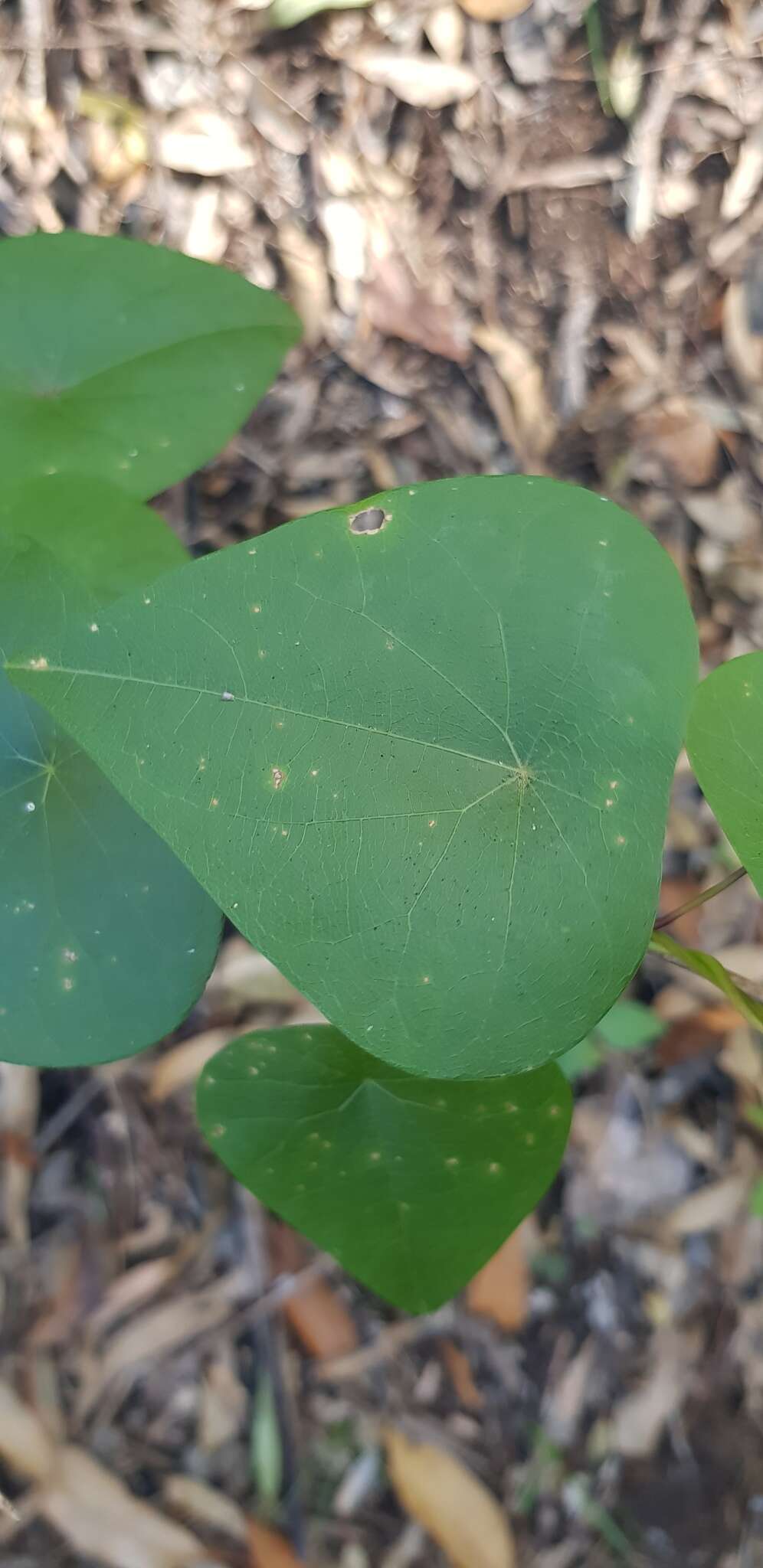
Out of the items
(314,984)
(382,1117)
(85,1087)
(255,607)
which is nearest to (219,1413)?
(85,1087)

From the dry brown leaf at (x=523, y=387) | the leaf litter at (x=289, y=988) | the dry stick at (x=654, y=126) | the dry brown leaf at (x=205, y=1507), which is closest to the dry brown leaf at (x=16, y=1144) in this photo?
the leaf litter at (x=289, y=988)

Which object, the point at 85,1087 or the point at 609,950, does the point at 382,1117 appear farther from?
the point at 85,1087

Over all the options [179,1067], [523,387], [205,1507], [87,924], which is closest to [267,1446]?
[205,1507]

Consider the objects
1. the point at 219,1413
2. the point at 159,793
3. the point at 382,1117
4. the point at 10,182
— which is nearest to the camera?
the point at 159,793

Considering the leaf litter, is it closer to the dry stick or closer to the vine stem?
the dry stick

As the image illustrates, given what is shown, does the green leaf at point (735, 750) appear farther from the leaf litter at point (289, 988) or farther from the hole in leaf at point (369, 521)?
the leaf litter at point (289, 988)
